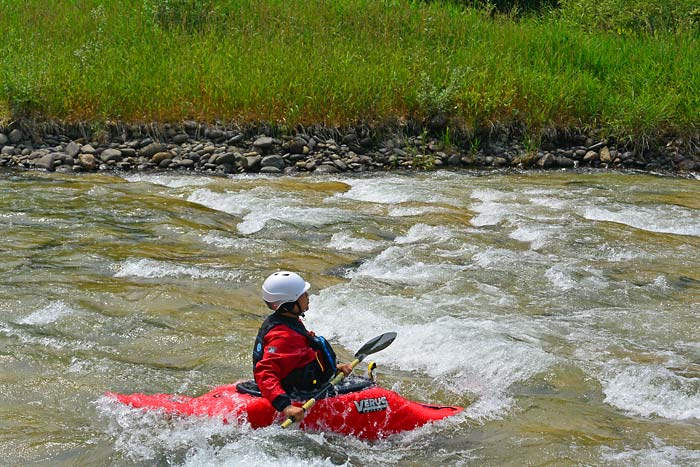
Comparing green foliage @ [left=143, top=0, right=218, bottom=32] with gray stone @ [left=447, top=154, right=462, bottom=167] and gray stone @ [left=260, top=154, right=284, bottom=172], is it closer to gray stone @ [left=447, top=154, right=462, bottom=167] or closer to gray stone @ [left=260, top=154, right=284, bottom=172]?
gray stone @ [left=260, top=154, right=284, bottom=172]

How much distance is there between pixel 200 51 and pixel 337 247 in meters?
7.63

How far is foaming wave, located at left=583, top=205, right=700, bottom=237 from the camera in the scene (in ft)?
30.7

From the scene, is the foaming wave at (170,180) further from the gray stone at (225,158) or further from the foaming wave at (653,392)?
the foaming wave at (653,392)

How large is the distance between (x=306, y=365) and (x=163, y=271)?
9.72ft

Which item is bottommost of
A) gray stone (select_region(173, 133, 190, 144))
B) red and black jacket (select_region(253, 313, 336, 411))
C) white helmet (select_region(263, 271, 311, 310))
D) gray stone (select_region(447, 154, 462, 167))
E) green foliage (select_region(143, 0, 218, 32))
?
gray stone (select_region(447, 154, 462, 167))

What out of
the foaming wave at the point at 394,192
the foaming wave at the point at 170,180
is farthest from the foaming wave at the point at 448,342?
the foaming wave at the point at 170,180

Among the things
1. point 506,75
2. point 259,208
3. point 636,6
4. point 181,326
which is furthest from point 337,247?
point 636,6

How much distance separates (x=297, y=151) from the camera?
13.3m

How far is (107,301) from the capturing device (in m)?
6.68

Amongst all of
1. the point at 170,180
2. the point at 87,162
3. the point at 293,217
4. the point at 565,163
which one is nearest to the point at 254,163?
the point at 170,180

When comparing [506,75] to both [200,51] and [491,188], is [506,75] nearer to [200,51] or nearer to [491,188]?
[491,188]

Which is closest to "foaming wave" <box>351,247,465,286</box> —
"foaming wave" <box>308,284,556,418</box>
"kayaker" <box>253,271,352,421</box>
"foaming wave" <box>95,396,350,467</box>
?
"foaming wave" <box>308,284,556,418</box>

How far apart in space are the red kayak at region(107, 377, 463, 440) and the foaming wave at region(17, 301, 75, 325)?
1.54 meters

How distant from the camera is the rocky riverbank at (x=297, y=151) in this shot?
1280cm
